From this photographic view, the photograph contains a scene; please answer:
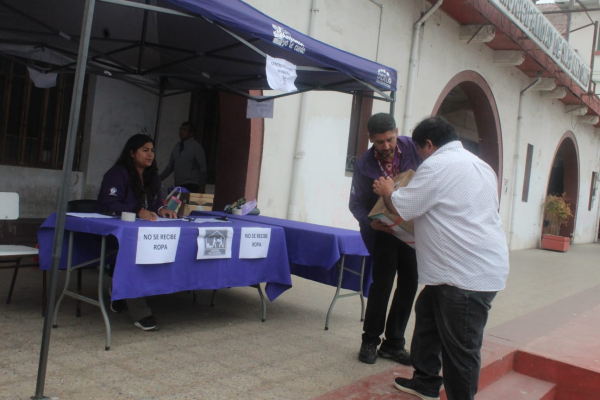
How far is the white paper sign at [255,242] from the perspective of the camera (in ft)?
15.1

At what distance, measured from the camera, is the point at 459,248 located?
3.06 meters

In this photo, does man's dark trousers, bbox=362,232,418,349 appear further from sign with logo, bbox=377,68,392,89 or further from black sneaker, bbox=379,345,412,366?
sign with logo, bbox=377,68,392,89

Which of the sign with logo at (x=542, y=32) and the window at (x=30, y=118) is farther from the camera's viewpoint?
the sign with logo at (x=542, y=32)

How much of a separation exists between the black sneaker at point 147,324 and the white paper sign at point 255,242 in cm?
80

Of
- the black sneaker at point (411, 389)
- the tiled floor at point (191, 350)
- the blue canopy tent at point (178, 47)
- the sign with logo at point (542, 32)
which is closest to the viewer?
the tiled floor at point (191, 350)

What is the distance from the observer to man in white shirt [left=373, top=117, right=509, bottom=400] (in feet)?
10.0

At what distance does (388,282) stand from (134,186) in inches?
82.8

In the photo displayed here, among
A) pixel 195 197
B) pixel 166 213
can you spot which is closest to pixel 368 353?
pixel 166 213

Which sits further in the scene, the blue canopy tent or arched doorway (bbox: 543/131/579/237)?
arched doorway (bbox: 543/131/579/237)

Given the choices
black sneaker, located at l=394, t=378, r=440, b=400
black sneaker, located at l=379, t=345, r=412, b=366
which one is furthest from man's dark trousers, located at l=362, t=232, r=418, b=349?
black sneaker, located at l=394, t=378, r=440, b=400

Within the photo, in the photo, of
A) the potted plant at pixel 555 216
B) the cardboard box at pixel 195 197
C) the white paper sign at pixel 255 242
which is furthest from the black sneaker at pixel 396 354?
the potted plant at pixel 555 216

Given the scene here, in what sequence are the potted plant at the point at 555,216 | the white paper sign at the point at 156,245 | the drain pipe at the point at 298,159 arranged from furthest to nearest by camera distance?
the potted plant at the point at 555,216, the drain pipe at the point at 298,159, the white paper sign at the point at 156,245

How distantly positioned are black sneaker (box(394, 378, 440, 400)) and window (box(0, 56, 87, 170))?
220 inches

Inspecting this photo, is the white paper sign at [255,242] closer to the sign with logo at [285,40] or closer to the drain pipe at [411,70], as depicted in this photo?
the sign with logo at [285,40]
